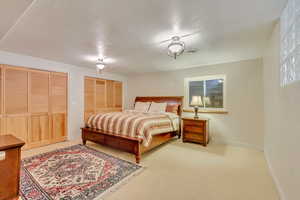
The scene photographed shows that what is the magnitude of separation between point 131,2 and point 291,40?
1692 millimetres

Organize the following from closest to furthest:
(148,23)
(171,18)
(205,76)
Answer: (171,18) < (148,23) < (205,76)

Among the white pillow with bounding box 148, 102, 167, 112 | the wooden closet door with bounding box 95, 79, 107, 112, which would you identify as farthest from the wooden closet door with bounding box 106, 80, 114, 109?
the white pillow with bounding box 148, 102, 167, 112

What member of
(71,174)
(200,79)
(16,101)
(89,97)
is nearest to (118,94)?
(89,97)

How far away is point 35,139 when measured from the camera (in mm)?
3459

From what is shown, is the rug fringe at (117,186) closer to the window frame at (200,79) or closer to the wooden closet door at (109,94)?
the window frame at (200,79)

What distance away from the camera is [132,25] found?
76.7 inches

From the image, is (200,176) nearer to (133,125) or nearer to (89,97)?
(133,125)

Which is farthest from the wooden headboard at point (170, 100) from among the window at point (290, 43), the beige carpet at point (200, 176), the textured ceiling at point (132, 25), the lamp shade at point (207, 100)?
the window at point (290, 43)

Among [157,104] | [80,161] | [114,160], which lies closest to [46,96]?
[80,161]

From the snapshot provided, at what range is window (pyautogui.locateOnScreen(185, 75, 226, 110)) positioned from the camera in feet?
13.1

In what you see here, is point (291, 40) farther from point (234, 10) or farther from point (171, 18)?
point (171, 18)

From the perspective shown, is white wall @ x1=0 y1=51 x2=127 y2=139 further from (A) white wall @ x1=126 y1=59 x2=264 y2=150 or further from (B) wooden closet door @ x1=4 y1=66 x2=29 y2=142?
(A) white wall @ x1=126 y1=59 x2=264 y2=150

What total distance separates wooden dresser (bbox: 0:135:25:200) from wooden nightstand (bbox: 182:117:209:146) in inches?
134

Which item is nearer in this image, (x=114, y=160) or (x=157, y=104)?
(x=114, y=160)
